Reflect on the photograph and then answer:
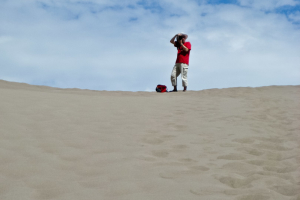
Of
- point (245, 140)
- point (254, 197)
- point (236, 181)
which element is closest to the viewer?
point (254, 197)

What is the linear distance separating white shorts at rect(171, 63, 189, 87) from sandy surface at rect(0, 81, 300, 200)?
4385 millimetres

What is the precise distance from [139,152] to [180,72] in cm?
714

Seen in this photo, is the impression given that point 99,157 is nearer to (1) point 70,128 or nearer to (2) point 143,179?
(2) point 143,179

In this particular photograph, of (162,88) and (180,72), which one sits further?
(180,72)

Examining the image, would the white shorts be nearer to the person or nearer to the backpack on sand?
the person

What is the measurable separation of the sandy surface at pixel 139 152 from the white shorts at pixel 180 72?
4.38 meters

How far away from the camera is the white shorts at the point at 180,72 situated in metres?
9.83

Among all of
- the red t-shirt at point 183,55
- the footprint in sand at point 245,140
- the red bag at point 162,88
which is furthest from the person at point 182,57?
the footprint in sand at point 245,140

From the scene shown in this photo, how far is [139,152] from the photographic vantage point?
123 inches

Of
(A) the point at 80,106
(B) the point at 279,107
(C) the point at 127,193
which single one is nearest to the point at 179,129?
(A) the point at 80,106

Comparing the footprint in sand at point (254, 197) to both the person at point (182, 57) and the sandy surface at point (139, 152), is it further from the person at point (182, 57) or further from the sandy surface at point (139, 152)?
the person at point (182, 57)

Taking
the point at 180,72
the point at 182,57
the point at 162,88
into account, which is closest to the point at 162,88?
the point at 162,88

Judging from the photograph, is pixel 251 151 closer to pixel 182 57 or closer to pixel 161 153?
pixel 161 153

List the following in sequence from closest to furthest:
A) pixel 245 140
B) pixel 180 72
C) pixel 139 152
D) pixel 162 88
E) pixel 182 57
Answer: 1. pixel 139 152
2. pixel 245 140
3. pixel 182 57
4. pixel 162 88
5. pixel 180 72
